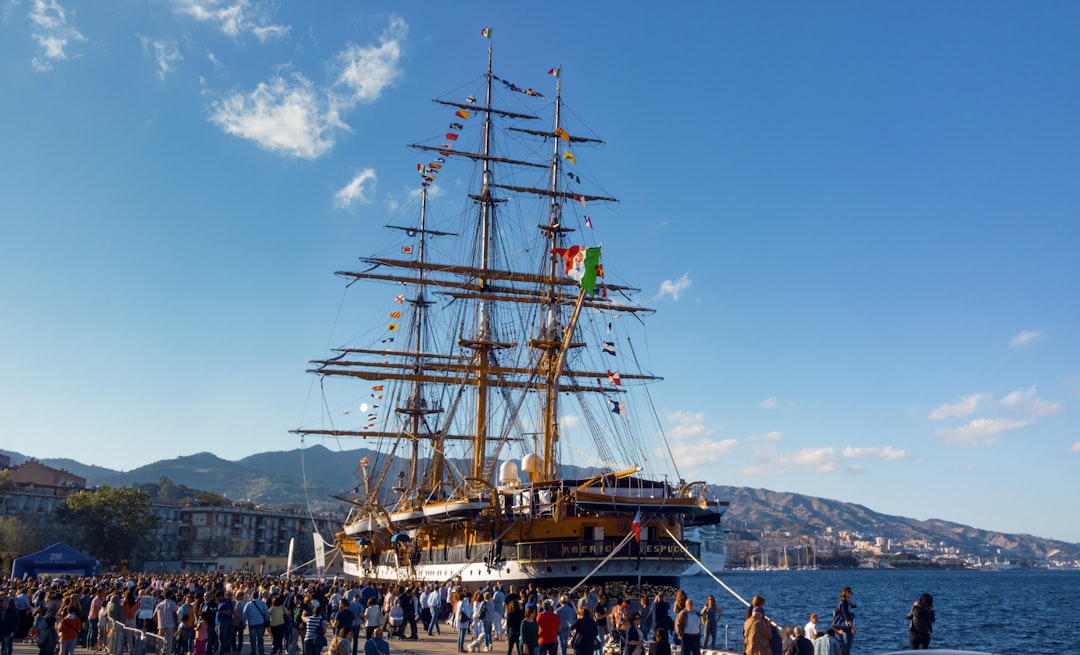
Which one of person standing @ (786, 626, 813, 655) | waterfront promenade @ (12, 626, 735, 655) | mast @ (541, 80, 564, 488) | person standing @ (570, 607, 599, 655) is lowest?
waterfront promenade @ (12, 626, 735, 655)

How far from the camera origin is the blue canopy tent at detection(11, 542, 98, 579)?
36.3 meters

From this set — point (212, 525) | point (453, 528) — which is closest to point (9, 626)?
point (453, 528)

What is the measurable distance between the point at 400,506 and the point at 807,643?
51121 millimetres

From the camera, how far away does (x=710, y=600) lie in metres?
20.9

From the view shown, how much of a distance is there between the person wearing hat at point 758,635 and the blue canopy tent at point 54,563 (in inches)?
1280

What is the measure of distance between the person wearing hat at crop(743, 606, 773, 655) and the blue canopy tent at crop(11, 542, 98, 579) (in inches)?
1280

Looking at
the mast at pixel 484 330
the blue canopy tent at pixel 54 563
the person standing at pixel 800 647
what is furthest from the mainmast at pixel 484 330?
the person standing at pixel 800 647

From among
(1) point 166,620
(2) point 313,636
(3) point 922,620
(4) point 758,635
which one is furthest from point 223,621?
(3) point 922,620

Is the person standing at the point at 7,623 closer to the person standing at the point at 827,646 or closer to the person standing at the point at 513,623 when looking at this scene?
the person standing at the point at 513,623

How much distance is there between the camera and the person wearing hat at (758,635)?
13539 millimetres

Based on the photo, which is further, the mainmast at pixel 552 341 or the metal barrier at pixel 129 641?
the mainmast at pixel 552 341

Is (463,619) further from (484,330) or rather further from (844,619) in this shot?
(484,330)

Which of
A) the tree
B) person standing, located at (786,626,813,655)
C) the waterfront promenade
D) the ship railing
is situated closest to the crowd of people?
person standing, located at (786,626,813,655)

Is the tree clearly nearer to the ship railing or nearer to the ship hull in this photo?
the ship hull
